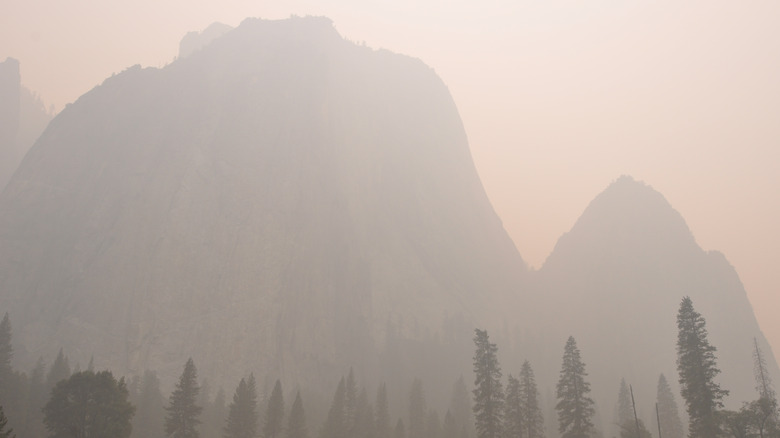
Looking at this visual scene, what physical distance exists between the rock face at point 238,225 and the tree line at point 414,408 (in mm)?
35285

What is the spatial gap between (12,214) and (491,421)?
12461 centimetres

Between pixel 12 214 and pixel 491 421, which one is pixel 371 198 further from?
pixel 491 421

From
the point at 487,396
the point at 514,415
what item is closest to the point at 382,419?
the point at 514,415

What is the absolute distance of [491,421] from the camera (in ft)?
183

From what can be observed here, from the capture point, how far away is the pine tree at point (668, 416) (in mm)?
85500

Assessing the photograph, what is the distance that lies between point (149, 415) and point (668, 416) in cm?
6884

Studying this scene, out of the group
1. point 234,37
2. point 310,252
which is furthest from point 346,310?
point 234,37

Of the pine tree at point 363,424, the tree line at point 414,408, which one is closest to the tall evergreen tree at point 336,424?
the tree line at point 414,408

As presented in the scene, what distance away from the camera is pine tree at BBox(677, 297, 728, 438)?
153 ft

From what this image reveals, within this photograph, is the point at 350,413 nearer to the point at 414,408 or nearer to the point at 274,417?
the point at 414,408

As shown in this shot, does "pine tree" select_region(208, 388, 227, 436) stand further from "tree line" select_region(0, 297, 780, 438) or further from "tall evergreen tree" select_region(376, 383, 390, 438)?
"tall evergreen tree" select_region(376, 383, 390, 438)

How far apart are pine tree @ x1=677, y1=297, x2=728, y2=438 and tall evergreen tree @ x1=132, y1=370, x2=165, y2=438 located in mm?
58212

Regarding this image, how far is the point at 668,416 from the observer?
285 ft

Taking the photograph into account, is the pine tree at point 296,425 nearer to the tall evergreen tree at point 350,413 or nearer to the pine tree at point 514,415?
the tall evergreen tree at point 350,413
